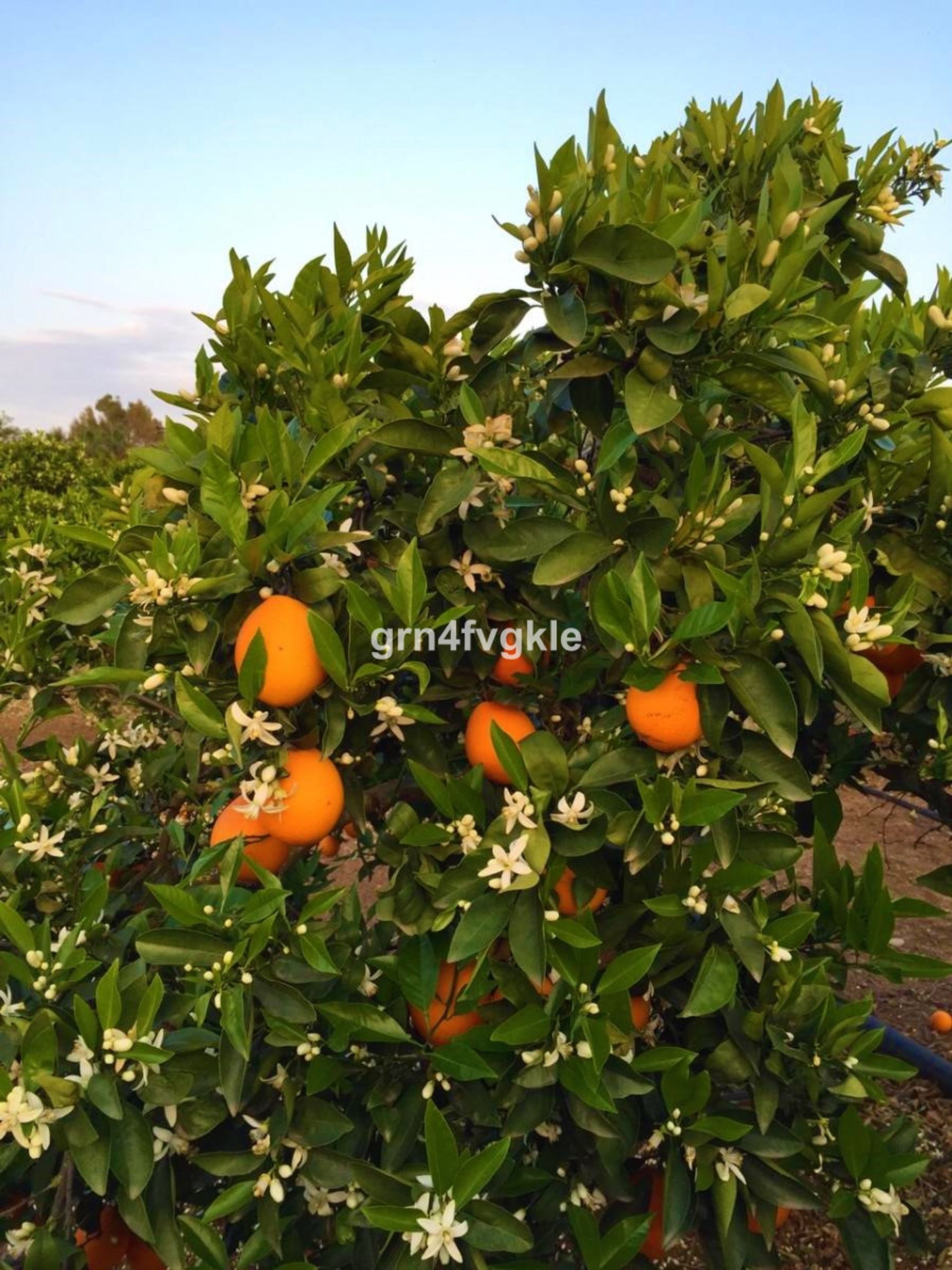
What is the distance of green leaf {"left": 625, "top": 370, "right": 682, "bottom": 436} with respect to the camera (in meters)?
1.25

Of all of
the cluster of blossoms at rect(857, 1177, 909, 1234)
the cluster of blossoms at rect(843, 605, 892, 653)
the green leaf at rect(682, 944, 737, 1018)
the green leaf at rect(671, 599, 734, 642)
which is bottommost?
the cluster of blossoms at rect(857, 1177, 909, 1234)

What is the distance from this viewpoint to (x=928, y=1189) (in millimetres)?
2775

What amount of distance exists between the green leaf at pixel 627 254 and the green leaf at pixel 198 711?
78cm

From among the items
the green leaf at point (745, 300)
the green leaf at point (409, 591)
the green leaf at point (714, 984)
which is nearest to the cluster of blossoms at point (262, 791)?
the green leaf at point (409, 591)

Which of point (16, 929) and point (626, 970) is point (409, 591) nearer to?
point (626, 970)

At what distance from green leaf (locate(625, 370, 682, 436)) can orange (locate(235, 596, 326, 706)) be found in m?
0.52

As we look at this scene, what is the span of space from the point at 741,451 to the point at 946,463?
32 cm

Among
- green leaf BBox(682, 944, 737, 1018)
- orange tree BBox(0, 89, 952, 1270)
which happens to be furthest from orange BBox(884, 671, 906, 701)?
green leaf BBox(682, 944, 737, 1018)

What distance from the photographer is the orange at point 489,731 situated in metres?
1.47

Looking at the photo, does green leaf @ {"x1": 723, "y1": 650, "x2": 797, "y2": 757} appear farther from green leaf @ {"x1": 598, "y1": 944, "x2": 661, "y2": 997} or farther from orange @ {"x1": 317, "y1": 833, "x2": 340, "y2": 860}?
orange @ {"x1": 317, "y1": 833, "x2": 340, "y2": 860}

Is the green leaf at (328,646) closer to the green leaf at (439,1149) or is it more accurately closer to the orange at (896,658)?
the green leaf at (439,1149)

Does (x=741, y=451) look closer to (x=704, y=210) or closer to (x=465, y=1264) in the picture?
(x=704, y=210)

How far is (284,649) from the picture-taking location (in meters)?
1.26

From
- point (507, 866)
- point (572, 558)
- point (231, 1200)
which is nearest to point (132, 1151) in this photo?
point (231, 1200)
